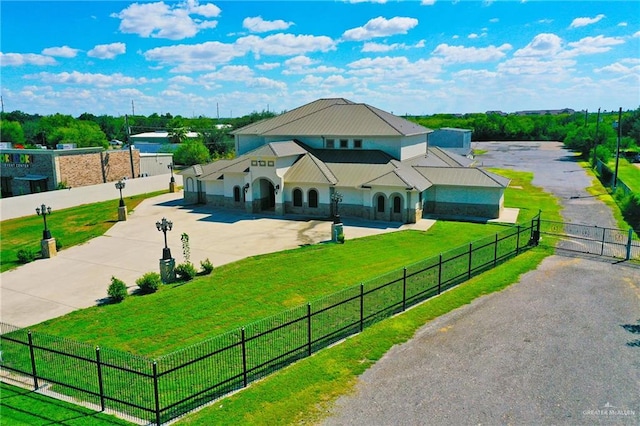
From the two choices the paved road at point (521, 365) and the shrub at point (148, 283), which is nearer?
the paved road at point (521, 365)

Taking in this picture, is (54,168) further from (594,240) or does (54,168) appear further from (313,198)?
(594,240)

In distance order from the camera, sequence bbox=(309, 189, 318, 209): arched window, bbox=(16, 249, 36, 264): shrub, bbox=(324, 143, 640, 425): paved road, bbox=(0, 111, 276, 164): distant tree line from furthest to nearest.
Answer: bbox=(0, 111, 276, 164): distant tree line, bbox=(309, 189, 318, 209): arched window, bbox=(16, 249, 36, 264): shrub, bbox=(324, 143, 640, 425): paved road

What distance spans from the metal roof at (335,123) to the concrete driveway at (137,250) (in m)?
9.35

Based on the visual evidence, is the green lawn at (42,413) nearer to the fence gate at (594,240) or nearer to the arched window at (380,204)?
the fence gate at (594,240)

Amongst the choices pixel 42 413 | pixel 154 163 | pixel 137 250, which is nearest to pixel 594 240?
pixel 137 250

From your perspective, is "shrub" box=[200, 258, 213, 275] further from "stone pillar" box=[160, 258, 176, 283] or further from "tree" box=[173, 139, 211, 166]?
"tree" box=[173, 139, 211, 166]

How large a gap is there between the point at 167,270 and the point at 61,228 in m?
18.5

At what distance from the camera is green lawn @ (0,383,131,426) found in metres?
12.2

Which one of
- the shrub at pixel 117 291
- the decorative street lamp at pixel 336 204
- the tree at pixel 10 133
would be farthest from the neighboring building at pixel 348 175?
the tree at pixel 10 133

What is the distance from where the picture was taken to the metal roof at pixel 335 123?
42.2 m

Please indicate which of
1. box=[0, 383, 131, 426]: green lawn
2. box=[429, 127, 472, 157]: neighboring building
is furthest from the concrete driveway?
box=[429, 127, 472, 157]: neighboring building

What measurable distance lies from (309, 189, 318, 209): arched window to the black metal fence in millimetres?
18864

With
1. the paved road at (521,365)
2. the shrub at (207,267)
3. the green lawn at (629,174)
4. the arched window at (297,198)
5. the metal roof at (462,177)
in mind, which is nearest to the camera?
the paved road at (521,365)

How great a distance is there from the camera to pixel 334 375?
46.4 ft
